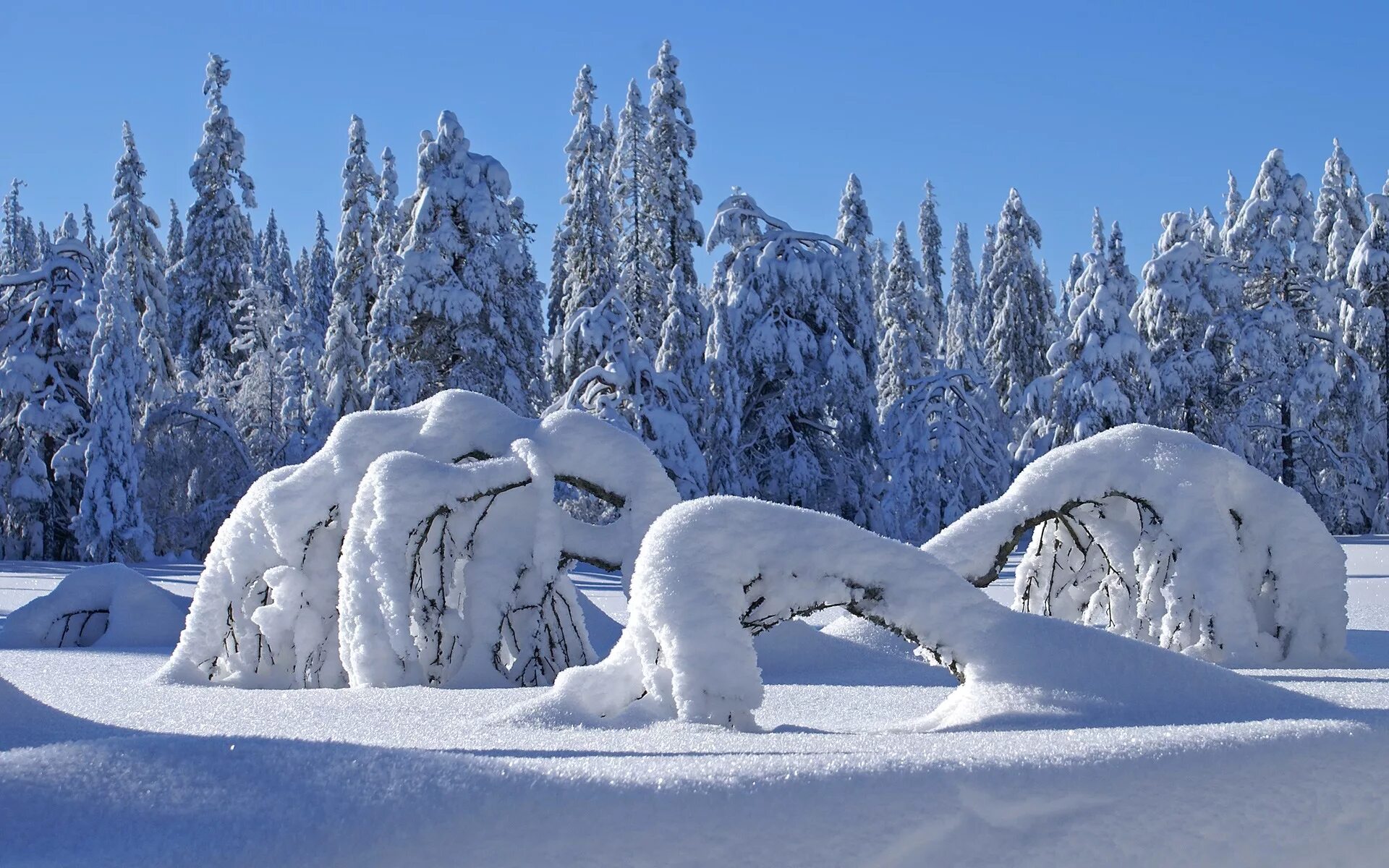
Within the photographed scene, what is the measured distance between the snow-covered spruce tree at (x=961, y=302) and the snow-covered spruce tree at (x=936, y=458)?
32.3 meters

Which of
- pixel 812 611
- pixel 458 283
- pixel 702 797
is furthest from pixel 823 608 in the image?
pixel 458 283

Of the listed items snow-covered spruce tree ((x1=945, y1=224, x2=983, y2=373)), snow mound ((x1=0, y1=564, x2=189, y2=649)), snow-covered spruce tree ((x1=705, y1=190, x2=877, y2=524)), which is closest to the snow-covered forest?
snow-covered spruce tree ((x1=705, y1=190, x2=877, y2=524))

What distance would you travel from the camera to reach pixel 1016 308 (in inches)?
1660

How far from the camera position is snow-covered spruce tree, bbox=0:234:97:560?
26.4m

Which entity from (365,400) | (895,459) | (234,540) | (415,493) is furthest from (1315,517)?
(365,400)

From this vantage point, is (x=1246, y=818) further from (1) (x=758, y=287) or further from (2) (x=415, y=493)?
(1) (x=758, y=287)

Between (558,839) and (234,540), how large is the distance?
16.9ft

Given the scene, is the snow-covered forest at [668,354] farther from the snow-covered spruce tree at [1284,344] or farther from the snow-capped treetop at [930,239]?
the snow-capped treetop at [930,239]

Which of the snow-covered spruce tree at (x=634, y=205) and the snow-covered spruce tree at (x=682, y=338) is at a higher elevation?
the snow-covered spruce tree at (x=634, y=205)

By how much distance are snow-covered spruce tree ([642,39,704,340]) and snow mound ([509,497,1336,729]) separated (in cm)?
2786

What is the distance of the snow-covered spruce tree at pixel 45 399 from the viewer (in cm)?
2644

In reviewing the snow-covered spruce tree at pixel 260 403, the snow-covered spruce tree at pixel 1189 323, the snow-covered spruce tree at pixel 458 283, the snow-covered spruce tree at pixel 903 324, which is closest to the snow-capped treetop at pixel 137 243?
the snow-covered spruce tree at pixel 260 403

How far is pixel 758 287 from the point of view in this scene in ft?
77.7

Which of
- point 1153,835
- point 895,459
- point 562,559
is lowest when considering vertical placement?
point 1153,835
